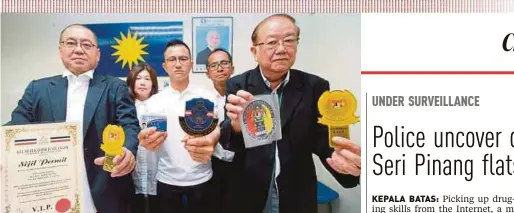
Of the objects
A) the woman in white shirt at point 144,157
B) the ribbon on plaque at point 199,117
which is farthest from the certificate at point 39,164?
the ribbon on plaque at point 199,117

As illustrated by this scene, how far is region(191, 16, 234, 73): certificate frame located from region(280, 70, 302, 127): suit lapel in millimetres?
213

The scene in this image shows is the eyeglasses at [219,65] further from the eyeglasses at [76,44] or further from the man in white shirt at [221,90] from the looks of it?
the eyeglasses at [76,44]

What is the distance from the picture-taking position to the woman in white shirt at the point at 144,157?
1.44 metres

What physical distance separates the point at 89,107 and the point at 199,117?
0.34 metres

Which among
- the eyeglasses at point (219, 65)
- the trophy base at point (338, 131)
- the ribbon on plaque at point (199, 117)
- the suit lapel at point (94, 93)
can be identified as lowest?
the trophy base at point (338, 131)

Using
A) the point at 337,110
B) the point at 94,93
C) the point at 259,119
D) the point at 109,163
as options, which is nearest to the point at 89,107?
the point at 94,93

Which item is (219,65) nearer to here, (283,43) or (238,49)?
(238,49)

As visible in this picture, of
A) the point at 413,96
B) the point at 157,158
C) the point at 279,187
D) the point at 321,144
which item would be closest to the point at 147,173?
the point at 157,158

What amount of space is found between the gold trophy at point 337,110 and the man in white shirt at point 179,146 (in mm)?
331

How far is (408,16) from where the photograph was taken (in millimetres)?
1436

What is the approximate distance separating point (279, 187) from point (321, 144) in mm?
183

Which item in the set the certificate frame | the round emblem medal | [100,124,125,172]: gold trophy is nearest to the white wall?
the certificate frame

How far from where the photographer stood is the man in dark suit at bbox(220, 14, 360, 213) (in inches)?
56.2

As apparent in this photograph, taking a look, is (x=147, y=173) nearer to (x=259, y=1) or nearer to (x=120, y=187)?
(x=120, y=187)
